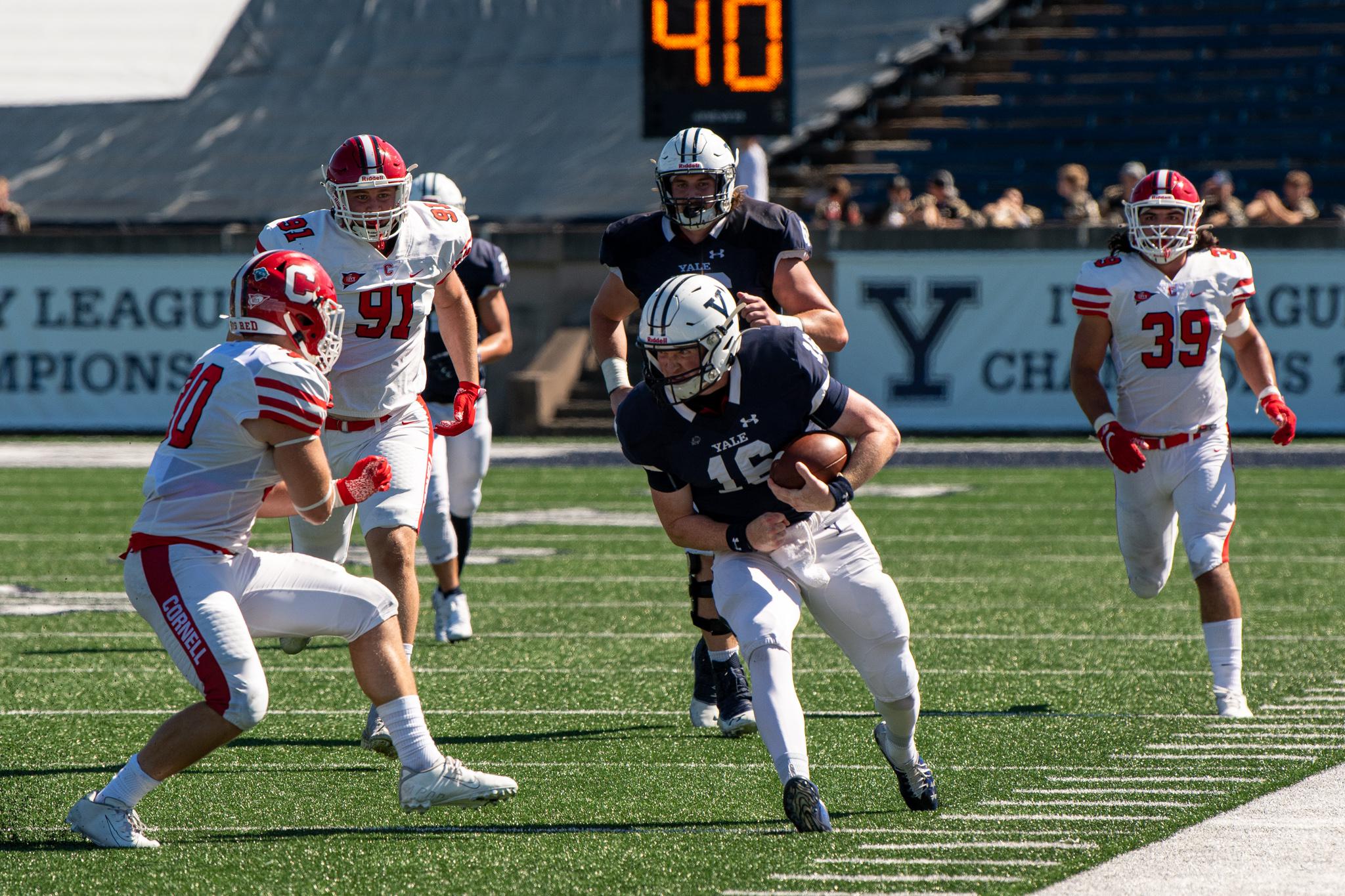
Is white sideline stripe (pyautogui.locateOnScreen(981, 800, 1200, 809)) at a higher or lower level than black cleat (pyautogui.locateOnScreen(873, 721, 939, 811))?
lower

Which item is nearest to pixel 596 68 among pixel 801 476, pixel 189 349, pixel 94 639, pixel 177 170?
pixel 177 170

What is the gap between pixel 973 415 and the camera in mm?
17531

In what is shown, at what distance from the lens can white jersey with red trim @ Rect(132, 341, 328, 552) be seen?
474cm

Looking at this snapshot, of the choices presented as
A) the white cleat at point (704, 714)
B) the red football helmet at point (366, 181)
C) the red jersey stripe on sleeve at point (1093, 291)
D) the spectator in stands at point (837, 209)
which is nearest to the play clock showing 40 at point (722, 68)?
the spectator in stands at point (837, 209)

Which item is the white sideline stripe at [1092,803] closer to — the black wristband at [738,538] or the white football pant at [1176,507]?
the black wristband at [738,538]

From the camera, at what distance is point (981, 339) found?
17.4m

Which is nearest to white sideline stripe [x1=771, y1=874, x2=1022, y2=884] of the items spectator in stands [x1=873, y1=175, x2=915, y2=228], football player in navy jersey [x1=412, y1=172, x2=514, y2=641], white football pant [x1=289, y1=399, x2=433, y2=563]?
white football pant [x1=289, y1=399, x2=433, y2=563]

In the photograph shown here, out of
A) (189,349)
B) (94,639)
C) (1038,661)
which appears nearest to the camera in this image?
(1038,661)

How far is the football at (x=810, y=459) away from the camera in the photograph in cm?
490

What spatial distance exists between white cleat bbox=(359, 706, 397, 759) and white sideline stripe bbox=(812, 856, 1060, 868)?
5.56 feet

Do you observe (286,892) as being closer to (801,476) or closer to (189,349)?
(801,476)

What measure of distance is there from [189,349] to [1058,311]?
7.99 m

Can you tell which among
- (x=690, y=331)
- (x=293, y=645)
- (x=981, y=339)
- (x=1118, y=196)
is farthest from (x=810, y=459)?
(x=1118, y=196)

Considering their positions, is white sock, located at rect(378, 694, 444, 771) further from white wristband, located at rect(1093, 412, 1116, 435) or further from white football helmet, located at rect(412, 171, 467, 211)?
white football helmet, located at rect(412, 171, 467, 211)
